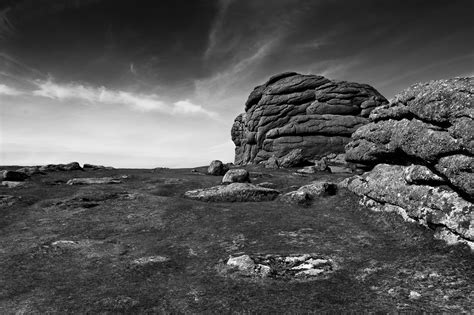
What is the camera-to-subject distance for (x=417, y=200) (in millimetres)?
22422

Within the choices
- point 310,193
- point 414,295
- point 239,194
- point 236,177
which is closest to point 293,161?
point 236,177

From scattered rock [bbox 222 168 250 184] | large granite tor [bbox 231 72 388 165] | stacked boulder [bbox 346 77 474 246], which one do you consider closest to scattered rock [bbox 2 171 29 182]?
scattered rock [bbox 222 168 250 184]

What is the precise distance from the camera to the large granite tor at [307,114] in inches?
3056

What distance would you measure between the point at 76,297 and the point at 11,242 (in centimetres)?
1222

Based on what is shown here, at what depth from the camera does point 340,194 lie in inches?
1313

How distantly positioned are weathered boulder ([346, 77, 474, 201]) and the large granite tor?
4665 cm

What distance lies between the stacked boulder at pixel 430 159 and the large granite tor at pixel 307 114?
46998 millimetres

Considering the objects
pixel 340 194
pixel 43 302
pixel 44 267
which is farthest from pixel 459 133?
pixel 44 267

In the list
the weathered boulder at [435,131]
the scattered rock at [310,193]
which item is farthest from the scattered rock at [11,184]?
the weathered boulder at [435,131]

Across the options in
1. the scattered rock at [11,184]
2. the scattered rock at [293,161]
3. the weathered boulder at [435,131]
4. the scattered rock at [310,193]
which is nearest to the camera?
the weathered boulder at [435,131]

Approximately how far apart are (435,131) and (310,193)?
14471 mm

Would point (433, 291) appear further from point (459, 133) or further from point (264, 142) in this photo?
point (264, 142)

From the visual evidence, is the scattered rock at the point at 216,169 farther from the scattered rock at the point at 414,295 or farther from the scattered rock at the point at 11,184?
the scattered rock at the point at 414,295

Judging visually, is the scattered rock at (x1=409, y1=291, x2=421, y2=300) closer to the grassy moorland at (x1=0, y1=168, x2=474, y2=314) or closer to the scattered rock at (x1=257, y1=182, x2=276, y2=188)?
the grassy moorland at (x1=0, y1=168, x2=474, y2=314)
